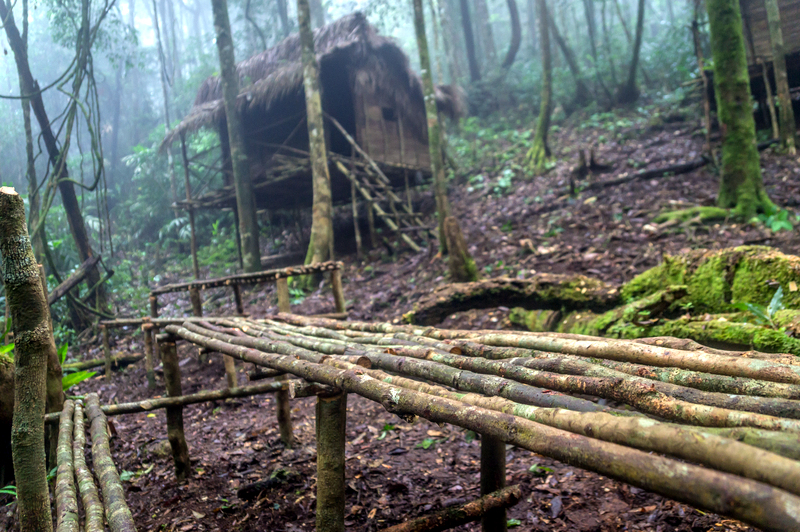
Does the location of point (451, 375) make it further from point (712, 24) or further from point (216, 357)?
point (712, 24)

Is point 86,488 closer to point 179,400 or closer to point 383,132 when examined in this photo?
point 179,400

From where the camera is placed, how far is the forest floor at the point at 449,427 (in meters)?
2.97

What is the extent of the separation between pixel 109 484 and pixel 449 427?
9.73ft

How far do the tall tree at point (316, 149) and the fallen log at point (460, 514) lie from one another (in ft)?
22.2

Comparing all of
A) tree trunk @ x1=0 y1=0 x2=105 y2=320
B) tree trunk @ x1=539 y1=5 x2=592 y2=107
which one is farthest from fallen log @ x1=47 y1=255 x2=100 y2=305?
tree trunk @ x1=539 y1=5 x2=592 y2=107

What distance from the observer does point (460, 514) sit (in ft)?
7.20

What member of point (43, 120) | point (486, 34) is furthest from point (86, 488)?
point (486, 34)

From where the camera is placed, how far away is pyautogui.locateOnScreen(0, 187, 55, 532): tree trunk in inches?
57.6

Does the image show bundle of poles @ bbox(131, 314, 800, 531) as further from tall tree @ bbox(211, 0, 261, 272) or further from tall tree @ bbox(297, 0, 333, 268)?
tall tree @ bbox(211, 0, 261, 272)

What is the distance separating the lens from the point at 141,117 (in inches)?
985

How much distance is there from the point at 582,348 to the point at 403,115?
38.5 feet

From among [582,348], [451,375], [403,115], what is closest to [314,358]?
[451,375]

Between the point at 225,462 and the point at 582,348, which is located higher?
the point at 582,348

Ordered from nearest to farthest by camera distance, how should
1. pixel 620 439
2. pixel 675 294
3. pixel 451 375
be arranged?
pixel 620 439
pixel 451 375
pixel 675 294
